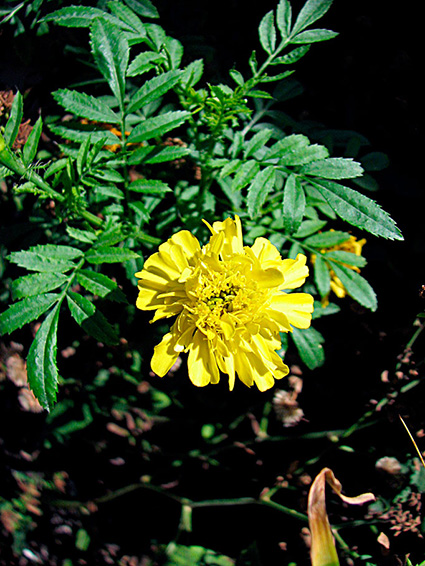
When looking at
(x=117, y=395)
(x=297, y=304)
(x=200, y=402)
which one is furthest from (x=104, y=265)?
(x=297, y=304)

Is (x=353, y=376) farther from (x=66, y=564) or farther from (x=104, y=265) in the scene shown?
(x=66, y=564)

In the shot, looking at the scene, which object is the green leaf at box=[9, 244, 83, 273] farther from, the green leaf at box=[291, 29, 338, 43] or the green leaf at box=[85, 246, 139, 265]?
the green leaf at box=[291, 29, 338, 43]

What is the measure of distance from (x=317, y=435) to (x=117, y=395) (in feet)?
2.70

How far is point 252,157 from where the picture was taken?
149 cm

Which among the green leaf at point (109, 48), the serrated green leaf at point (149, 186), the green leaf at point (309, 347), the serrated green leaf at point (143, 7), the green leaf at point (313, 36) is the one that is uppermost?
the serrated green leaf at point (143, 7)

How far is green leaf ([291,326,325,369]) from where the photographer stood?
1.47 m

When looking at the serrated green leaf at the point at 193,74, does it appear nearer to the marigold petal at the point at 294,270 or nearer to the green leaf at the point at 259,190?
the green leaf at the point at 259,190

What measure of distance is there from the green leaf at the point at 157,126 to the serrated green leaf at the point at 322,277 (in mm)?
653

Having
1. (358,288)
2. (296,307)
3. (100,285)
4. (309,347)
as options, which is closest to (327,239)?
(358,288)

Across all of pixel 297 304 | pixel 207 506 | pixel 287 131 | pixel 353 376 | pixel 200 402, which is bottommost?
pixel 207 506

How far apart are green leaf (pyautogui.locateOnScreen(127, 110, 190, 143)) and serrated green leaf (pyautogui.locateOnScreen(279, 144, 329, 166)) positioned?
305 mm

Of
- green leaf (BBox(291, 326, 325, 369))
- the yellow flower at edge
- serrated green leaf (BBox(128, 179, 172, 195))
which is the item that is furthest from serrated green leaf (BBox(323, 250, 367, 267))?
serrated green leaf (BBox(128, 179, 172, 195))

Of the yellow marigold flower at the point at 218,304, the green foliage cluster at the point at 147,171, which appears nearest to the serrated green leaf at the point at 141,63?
the green foliage cluster at the point at 147,171

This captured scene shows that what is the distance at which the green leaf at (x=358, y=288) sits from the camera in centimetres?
141
